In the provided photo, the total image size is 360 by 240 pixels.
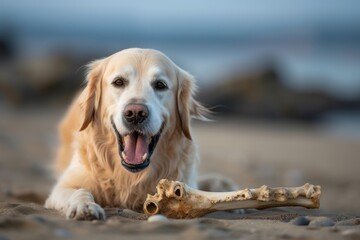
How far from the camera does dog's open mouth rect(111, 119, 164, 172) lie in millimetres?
4082

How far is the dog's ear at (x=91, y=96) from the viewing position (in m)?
4.54

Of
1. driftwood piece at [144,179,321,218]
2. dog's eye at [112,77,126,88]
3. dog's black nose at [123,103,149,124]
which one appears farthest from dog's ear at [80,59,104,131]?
driftwood piece at [144,179,321,218]

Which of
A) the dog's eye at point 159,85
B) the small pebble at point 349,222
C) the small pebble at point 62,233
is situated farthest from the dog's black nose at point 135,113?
the small pebble at point 349,222

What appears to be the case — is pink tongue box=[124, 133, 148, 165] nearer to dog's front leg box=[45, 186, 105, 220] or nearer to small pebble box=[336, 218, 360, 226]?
dog's front leg box=[45, 186, 105, 220]

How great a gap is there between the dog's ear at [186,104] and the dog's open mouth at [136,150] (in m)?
0.42

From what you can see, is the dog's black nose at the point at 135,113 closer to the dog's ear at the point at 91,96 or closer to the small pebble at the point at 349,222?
the dog's ear at the point at 91,96

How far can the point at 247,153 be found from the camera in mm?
9273

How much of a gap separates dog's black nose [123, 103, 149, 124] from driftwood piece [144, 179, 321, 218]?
1.58 ft

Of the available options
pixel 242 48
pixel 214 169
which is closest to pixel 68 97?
pixel 214 169

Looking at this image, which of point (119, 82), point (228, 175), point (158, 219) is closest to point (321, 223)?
point (158, 219)

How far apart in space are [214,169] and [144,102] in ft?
12.0

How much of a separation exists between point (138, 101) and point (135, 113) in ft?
0.38

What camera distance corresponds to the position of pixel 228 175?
7.12 meters

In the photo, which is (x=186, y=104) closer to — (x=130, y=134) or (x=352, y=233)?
(x=130, y=134)
